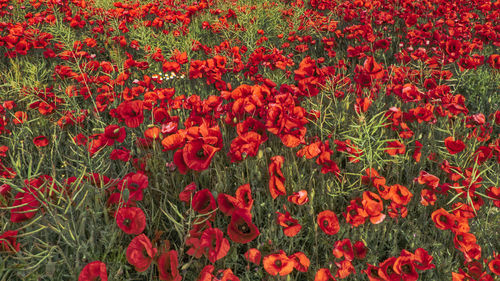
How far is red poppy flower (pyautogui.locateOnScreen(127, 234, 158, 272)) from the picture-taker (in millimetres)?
968

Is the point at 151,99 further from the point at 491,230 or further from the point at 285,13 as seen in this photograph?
the point at 285,13

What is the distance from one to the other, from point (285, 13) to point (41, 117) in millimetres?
2907

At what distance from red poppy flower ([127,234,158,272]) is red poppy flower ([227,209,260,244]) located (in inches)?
10.2

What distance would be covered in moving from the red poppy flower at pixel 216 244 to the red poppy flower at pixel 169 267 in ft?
0.32

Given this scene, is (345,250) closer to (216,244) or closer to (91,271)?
(216,244)

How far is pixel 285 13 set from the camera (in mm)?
3914

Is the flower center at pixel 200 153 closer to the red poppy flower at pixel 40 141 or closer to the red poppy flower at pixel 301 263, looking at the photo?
the red poppy flower at pixel 301 263

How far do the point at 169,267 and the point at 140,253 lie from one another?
101 mm

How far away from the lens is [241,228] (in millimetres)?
1141

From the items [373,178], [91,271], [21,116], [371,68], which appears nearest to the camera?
[91,271]

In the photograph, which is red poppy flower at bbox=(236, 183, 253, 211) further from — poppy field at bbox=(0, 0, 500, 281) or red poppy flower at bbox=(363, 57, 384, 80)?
red poppy flower at bbox=(363, 57, 384, 80)

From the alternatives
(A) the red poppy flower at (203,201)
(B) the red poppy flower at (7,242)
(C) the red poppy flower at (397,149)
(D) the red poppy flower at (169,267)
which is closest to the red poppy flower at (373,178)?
(C) the red poppy flower at (397,149)

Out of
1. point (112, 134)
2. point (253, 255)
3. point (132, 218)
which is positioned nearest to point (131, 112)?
point (112, 134)

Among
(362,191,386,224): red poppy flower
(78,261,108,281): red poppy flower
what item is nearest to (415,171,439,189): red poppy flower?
(362,191,386,224): red poppy flower
